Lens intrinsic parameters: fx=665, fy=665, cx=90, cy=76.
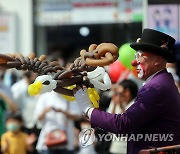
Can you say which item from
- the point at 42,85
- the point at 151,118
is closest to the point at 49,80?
the point at 42,85

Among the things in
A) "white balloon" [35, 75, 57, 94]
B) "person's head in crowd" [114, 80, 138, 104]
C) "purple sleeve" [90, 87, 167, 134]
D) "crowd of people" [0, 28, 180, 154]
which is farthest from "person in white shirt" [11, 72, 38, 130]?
"purple sleeve" [90, 87, 167, 134]

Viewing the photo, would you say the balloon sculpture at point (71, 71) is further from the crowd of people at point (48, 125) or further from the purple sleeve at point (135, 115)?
the crowd of people at point (48, 125)

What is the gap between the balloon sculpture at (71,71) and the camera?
4750 millimetres

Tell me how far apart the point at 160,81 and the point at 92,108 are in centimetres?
52

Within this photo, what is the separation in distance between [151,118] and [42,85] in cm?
80

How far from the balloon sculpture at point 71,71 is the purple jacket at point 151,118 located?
30 cm

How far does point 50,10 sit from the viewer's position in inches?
520

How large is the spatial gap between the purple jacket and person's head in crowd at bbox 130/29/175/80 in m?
0.07

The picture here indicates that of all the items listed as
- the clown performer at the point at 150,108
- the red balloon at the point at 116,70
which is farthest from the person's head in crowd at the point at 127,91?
the clown performer at the point at 150,108

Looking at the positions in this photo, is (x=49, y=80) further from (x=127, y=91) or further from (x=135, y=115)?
(x=127, y=91)

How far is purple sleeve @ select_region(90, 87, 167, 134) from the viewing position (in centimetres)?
461

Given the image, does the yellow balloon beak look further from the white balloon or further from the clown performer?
the clown performer

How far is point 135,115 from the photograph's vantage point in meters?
4.60

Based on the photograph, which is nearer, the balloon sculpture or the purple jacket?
the purple jacket
